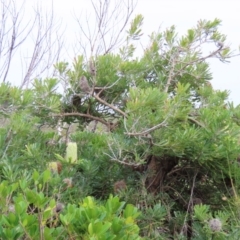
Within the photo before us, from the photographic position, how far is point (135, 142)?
70.9 inches

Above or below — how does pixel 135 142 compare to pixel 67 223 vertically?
above

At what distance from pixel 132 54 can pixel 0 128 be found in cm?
77

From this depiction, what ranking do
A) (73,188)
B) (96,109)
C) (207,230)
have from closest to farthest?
(207,230)
(73,188)
(96,109)

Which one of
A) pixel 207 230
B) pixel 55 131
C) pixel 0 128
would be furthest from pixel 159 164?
pixel 0 128

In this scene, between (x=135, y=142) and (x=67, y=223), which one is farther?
(x=135, y=142)

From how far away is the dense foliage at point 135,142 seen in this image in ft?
5.50

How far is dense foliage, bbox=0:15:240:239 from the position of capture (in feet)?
5.50

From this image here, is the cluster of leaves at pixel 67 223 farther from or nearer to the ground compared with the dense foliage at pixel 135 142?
nearer to the ground

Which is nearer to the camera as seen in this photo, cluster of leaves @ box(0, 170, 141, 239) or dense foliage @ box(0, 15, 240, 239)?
cluster of leaves @ box(0, 170, 141, 239)

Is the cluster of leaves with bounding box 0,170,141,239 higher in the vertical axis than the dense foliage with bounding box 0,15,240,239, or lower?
lower

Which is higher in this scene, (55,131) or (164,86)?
(164,86)

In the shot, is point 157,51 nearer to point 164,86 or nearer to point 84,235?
point 164,86

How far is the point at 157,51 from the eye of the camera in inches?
92.5

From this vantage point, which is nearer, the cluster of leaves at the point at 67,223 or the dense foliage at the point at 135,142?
the cluster of leaves at the point at 67,223
